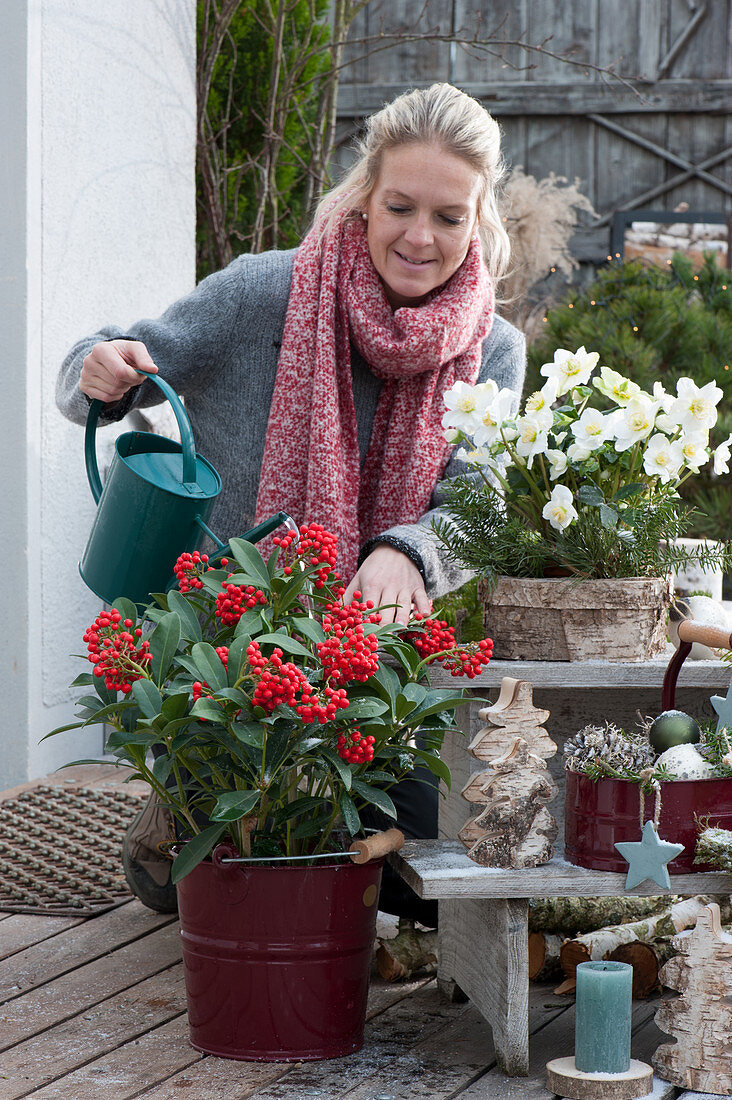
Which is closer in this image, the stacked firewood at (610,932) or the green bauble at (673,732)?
the green bauble at (673,732)

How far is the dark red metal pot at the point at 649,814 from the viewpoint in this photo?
4.55 ft

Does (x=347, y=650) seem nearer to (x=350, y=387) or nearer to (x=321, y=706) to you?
(x=321, y=706)

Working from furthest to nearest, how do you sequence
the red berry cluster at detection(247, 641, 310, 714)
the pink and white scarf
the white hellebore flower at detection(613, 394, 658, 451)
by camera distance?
1. the pink and white scarf
2. the white hellebore flower at detection(613, 394, 658, 451)
3. the red berry cluster at detection(247, 641, 310, 714)

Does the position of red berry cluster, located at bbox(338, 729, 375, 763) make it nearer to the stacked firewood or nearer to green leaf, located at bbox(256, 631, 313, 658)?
green leaf, located at bbox(256, 631, 313, 658)

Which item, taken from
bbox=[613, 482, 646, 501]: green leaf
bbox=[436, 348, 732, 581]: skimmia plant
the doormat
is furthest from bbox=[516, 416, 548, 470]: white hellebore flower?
the doormat

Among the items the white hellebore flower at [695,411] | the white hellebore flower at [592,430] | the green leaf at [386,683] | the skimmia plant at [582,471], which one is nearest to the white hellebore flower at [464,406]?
the skimmia plant at [582,471]

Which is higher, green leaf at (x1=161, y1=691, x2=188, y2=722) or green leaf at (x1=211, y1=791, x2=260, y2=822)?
green leaf at (x1=161, y1=691, x2=188, y2=722)

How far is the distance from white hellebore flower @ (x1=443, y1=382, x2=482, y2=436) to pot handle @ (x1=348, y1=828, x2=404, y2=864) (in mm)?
493

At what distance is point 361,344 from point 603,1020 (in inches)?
45.8

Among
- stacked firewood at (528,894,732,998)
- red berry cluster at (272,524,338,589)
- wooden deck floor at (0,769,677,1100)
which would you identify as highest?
red berry cluster at (272,524,338,589)

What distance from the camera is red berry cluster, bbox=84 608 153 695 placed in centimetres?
132

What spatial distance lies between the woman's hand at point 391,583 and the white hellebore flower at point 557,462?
27 cm

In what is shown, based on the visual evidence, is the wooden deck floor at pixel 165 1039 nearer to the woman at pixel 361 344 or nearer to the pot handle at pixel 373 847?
the pot handle at pixel 373 847

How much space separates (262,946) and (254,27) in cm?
321
